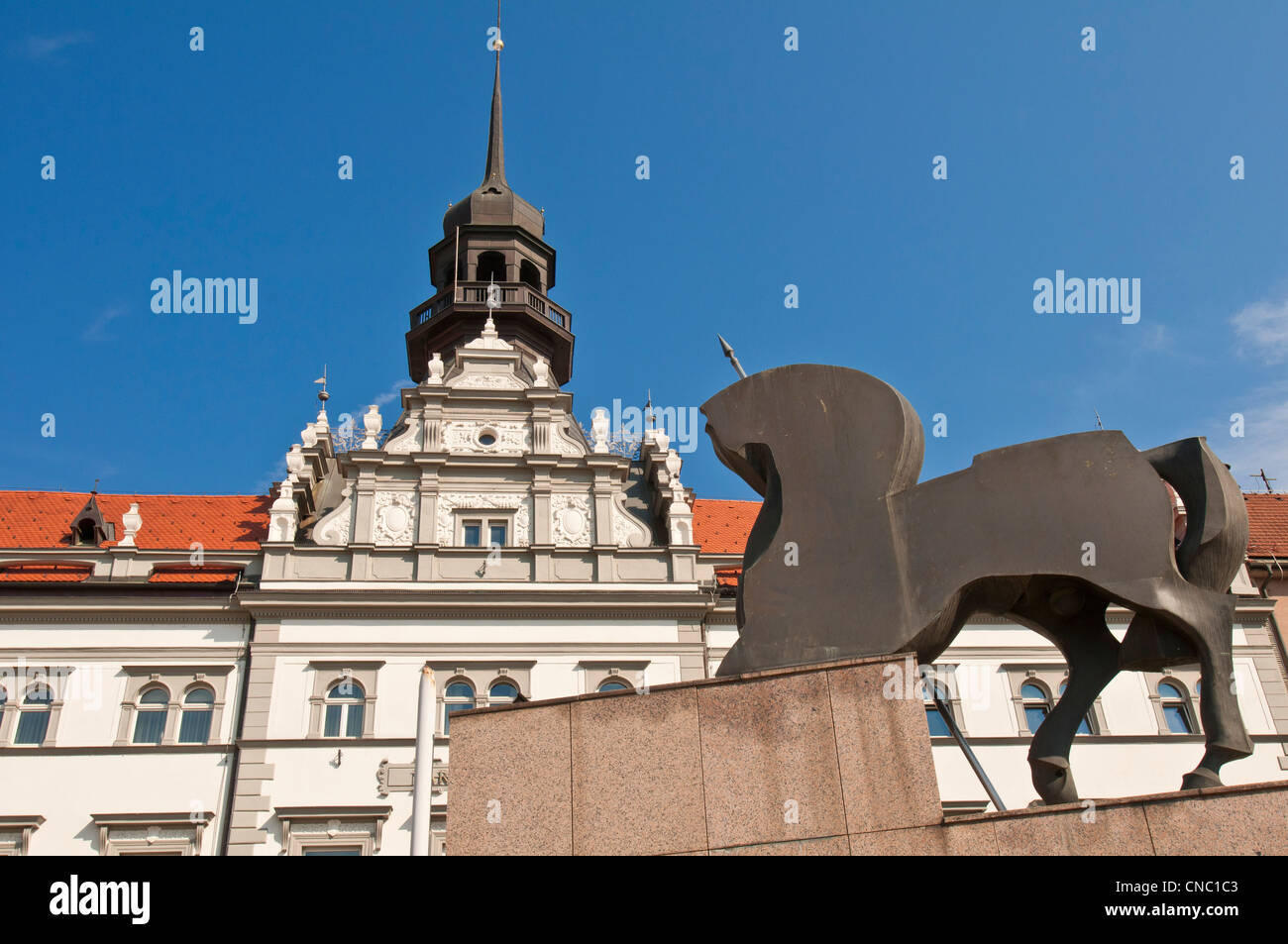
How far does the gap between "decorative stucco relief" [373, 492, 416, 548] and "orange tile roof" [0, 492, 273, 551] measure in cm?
348

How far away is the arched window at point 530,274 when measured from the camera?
3406cm

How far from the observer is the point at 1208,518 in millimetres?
7234

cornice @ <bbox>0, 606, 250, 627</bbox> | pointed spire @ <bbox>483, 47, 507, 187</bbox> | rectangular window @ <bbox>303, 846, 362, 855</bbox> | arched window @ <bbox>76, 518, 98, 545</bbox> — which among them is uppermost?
pointed spire @ <bbox>483, 47, 507, 187</bbox>

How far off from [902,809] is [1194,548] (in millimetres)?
2604

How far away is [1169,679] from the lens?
73.2 feet

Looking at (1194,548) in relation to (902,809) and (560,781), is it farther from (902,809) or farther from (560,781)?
(560,781)

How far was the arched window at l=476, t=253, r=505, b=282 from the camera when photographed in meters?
33.6

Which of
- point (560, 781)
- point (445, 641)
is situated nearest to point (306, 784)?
point (445, 641)

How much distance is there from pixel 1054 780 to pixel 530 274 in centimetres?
2857

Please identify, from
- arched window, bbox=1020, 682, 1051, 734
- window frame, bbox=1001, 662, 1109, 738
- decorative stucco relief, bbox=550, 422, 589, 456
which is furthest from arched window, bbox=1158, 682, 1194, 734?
decorative stucco relief, bbox=550, 422, 589, 456

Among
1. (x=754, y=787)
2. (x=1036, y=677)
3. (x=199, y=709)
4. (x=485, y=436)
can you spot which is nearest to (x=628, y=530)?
(x=485, y=436)

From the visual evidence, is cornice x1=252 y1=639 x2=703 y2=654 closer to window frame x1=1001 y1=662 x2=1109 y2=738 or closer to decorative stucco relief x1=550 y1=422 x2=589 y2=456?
decorative stucco relief x1=550 y1=422 x2=589 y2=456

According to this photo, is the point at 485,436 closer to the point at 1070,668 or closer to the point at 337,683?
the point at 337,683
